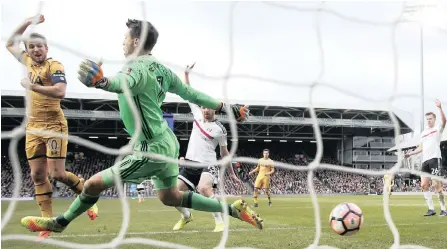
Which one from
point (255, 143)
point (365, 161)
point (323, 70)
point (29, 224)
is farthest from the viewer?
point (365, 161)

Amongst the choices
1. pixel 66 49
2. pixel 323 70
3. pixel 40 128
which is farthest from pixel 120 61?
pixel 323 70

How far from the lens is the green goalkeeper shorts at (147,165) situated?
299 cm

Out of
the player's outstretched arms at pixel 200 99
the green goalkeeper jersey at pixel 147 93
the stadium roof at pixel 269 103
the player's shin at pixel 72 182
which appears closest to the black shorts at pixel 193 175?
the player's shin at pixel 72 182

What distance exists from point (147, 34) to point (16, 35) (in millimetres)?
978

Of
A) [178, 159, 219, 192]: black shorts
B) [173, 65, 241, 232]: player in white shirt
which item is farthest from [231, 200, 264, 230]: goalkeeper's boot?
[178, 159, 219, 192]: black shorts

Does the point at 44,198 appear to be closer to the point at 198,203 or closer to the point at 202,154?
the point at 198,203

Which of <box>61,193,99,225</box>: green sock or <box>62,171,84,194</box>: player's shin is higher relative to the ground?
<box>62,171,84,194</box>: player's shin

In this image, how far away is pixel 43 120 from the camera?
380 cm

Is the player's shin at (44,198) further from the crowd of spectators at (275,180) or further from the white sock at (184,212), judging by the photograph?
the crowd of spectators at (275,180)

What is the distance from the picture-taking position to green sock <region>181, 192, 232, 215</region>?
343 cm

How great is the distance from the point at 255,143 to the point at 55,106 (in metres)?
25.2

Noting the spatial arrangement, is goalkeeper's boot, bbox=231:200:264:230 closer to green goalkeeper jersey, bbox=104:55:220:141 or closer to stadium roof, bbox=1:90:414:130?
green goalkeeper jersey, bbox=104:55:220:141

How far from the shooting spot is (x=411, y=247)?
12.6ft

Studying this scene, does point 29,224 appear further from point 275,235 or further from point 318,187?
point 318,187
